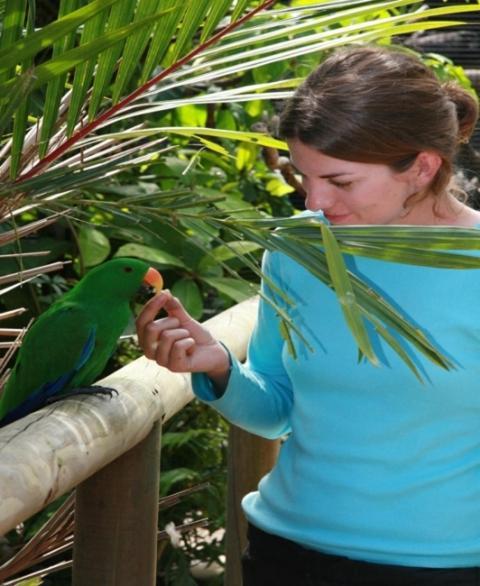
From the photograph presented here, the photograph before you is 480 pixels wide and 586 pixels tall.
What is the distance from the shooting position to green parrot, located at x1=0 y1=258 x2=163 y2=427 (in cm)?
155

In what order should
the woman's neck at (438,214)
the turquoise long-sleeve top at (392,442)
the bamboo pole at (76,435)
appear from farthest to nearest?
the woman's neck at (438,214), the turquoise long-sleeve top at (392,442), the bamboo pole at (76,435)

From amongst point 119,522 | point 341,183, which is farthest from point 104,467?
point 341,183

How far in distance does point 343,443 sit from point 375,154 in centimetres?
34

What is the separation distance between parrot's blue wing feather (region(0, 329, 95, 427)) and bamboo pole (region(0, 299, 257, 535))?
0.07 meters

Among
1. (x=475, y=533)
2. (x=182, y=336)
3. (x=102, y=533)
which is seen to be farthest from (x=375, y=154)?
(x=102, y=533)

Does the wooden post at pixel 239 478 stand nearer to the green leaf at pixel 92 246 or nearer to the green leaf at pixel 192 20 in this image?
the green leaf at pixel 92 246

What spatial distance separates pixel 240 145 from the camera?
120 inches

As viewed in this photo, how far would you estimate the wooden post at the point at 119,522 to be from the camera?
1.42 meters

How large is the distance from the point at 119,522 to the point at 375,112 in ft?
1.94

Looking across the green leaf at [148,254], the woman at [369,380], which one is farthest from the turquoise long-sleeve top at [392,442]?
the green leaf at [148,254]

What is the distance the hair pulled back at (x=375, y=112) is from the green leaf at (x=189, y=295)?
1102 millimetres

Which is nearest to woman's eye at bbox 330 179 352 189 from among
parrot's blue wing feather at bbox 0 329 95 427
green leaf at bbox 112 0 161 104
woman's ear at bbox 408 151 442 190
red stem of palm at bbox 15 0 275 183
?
woman's ear at bbox 408 151 442 190

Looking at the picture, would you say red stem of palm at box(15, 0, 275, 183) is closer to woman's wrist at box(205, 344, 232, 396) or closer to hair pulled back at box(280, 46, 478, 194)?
hair pulled back at box(280, 46, 478, 194)

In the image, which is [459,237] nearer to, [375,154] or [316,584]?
[375,154]
